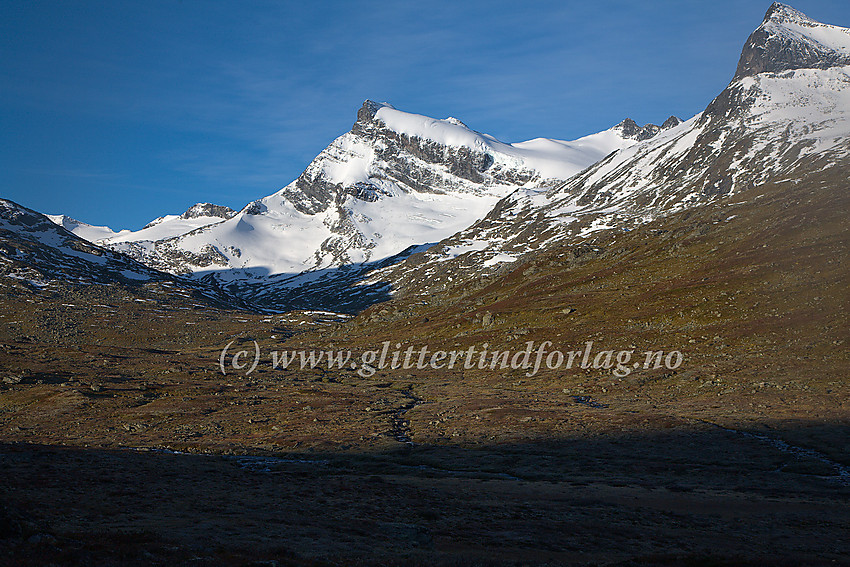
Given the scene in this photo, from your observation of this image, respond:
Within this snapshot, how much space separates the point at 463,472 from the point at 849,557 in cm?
2188

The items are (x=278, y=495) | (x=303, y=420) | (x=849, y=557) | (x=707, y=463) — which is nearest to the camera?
(x=849, y=557)

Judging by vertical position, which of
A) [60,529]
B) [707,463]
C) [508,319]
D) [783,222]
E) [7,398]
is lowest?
[7,398]

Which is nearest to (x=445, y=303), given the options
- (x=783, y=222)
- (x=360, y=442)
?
(x=783, y=222)

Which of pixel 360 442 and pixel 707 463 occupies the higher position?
pixel 707 463

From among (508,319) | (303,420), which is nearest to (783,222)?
(508,319)

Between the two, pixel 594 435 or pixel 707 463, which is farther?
pixel 594 435

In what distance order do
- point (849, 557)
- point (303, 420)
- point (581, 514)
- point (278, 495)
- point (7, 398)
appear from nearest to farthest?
point (849, 557) → point (581, 514) → point (278, 495) → point (303, 420) → point (7, 398)

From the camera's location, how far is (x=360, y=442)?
47812mm

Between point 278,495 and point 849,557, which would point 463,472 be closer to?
point 278,495

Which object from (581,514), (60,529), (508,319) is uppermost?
(508,319)

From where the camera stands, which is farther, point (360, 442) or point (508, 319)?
point (508, 319)

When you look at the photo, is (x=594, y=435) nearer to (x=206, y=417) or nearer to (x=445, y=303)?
(x=206, y=417)

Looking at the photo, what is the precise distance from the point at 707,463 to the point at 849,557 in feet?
58.9

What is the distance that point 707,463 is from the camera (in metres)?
37.5
